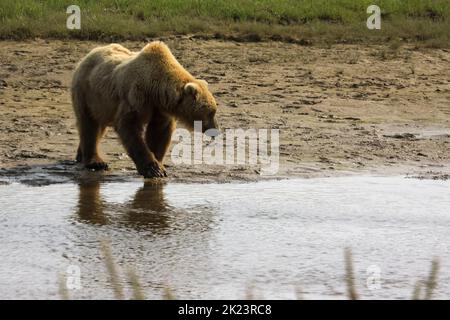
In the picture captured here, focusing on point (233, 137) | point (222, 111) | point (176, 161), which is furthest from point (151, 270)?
point (222, 111)

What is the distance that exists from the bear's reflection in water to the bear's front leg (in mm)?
200

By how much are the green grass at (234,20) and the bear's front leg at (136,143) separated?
5.50 metres

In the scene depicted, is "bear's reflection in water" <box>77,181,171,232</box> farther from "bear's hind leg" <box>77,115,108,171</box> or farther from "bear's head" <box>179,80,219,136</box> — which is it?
"bear's head" <box>179,80,219,136</box>

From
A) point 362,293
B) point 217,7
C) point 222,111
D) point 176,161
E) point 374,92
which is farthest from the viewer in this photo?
point 217,7

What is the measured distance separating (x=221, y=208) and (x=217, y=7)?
7.83 metres

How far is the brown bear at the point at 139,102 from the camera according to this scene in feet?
31.0

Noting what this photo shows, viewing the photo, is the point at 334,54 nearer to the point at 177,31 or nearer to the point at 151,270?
the point at 177,31

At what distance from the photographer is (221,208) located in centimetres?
862

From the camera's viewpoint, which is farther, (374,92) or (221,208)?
(374,92)

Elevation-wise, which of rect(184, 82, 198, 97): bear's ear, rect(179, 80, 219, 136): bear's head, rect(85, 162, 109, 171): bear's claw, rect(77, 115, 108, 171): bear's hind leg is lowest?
rect(85, 162, 109, 171): bear's claw

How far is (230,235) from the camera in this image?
25.5 ft

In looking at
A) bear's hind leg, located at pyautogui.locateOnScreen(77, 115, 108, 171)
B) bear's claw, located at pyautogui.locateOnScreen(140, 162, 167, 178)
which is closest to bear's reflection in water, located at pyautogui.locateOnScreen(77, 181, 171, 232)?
bear's claw, located at pyautogui.locateOnScreen(140, 162, 167, 178)

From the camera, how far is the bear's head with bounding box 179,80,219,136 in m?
9.56

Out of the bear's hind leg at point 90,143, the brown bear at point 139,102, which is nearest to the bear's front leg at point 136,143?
the brown bear at point 139,102
